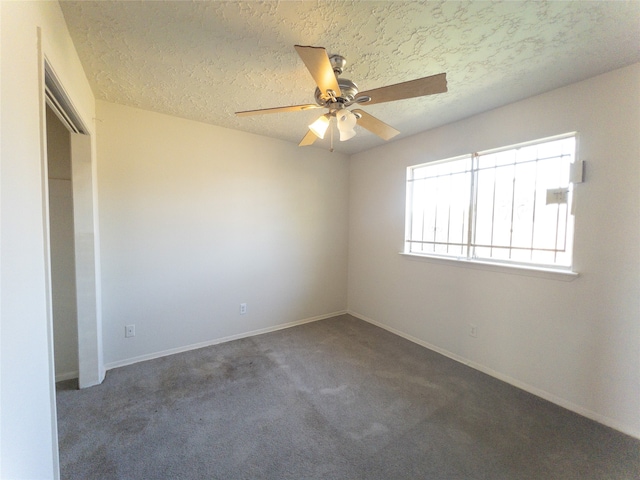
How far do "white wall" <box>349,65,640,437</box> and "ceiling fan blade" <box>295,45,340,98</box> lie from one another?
1.85 metres

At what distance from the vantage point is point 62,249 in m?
2.27

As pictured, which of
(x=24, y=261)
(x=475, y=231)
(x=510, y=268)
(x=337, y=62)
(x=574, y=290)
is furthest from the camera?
(x=475, y=231)

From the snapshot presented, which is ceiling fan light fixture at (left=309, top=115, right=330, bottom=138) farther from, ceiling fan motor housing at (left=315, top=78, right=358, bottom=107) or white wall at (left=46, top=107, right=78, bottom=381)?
white wall at (left=46, top=107, right=78, bottom=381)

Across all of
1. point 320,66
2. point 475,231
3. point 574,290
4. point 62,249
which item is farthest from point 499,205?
point 62,249

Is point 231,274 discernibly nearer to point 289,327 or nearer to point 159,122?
point 289,327

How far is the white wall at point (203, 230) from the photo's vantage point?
2424mm

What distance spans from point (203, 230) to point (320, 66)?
7.27 ft

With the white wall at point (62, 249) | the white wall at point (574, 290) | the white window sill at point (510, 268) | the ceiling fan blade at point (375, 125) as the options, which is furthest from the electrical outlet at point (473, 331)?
the white wall at point (62, 249)

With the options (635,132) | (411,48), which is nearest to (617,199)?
(635,132)

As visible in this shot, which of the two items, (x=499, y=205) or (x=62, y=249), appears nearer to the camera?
(x=62, y=249)

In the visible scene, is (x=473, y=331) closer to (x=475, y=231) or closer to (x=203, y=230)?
(x=475, y=231)

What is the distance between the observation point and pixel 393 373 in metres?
2.41

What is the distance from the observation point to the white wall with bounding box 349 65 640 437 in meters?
1.70

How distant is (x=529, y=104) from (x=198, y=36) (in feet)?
8.44
